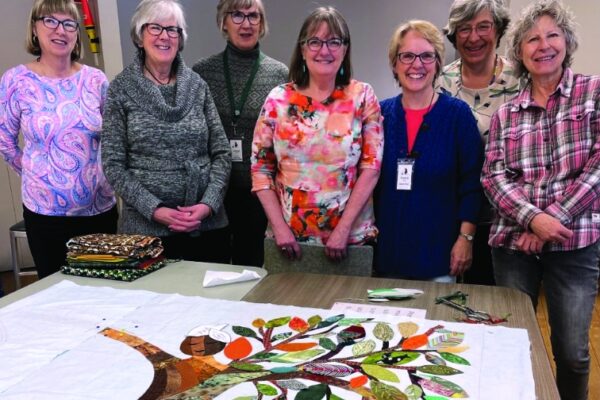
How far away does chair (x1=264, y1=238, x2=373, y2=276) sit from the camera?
1.67 meters

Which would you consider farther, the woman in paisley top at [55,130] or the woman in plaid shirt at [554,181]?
the woman in paisley top at [55,130]

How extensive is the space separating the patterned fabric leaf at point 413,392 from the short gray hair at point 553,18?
123 cm

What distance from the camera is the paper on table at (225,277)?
149 centimetres

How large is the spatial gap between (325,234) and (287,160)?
278 millimetres

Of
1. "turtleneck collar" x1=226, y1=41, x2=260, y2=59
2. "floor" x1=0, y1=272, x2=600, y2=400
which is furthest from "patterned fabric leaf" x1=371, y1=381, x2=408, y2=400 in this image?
"turtleneck collar" x1=226, y1=41, x2=260, y2=59

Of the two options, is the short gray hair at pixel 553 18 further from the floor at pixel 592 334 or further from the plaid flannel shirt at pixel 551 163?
the floor at pixel 592 334

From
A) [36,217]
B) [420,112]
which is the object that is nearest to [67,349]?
[36,217]

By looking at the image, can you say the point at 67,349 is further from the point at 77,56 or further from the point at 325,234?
the point at 77,56

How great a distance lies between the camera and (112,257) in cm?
159

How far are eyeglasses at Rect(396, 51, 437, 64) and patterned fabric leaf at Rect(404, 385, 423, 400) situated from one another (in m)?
1.11

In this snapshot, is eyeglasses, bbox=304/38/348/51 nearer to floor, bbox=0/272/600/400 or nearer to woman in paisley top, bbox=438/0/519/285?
woman in paisley top, bbox=438/0/519/285

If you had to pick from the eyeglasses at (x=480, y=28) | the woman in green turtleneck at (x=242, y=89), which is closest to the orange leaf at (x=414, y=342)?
the woman in green turtleneck at (x=242, y=89)

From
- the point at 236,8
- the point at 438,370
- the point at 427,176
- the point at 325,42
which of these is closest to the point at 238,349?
the point at 438,370

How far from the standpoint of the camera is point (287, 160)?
1715 mm
